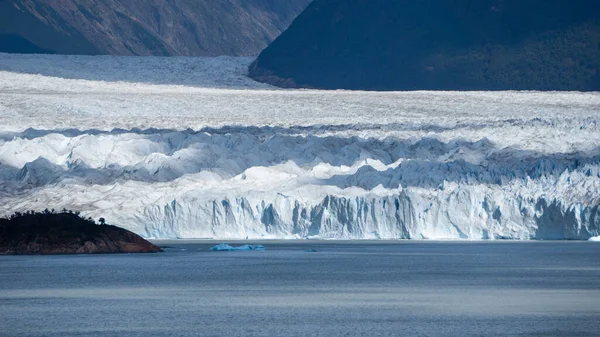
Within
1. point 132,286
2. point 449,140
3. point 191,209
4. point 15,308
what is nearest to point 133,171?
point 191,209

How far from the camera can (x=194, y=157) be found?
25.0 metres

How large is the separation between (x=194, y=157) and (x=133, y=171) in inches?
53.4

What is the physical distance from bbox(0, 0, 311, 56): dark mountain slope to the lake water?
68.3 metres

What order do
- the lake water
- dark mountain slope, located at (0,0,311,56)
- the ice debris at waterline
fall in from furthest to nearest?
dark mountain slope, located at (0,0,311,56)
the ice debris at waterline
the lake water

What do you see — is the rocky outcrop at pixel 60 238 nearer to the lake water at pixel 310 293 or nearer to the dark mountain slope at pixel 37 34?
the lake water at pixel 310 293

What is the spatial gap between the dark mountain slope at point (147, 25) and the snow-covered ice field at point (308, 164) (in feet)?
180

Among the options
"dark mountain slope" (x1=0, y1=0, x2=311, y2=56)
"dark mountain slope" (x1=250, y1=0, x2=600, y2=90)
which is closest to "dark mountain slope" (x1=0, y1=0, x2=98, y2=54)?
"dark mountain slope" (x1=0, y1=0, x2=311, y2=56)

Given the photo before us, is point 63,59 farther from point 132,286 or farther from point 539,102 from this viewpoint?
point 132,286

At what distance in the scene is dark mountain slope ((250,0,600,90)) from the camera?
154 ft

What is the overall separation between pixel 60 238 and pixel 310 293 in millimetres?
8083

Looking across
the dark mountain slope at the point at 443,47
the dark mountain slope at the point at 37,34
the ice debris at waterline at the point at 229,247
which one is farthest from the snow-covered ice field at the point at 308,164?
the dark mountain slope at the point at 37,34

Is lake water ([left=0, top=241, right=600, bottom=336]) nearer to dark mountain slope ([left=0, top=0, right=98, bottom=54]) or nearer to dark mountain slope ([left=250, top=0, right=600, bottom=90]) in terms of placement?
dark mountain slope ([left=250, top=0, right=600, bottom=90])

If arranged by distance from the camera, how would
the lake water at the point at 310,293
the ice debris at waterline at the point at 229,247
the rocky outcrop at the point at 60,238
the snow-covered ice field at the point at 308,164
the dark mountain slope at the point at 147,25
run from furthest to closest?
the dark mountain slope at the point at 147,25
the snow-covered ice field at the point at 308,164
the ice debris at waterline at the point at 229,247
the rocky outcrop at the point at 60,238
the lake water at the point at 310,293

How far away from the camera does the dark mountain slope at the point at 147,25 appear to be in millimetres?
88812
